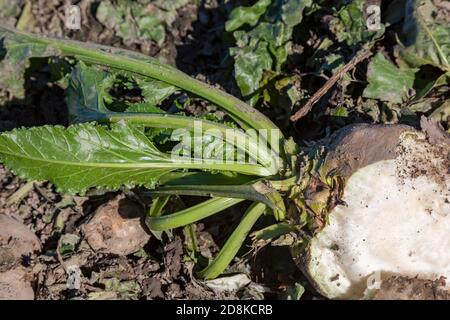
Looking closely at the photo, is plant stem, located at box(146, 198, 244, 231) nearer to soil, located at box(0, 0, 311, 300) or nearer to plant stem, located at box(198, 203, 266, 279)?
plant stem, located at box(198, 203, 266, 279)

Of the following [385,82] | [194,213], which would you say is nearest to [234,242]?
[194,213]

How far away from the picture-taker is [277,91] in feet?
12.3

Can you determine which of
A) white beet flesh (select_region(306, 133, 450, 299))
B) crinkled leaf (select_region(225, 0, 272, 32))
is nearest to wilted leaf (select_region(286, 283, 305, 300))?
white beet flesh (select_region(306, 133, 450, 299))

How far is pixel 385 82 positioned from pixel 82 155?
1.74 meters

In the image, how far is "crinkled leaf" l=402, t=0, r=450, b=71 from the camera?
3.47 m

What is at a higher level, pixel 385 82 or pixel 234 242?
pixel 385 82

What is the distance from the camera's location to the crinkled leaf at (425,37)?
3.47 metres

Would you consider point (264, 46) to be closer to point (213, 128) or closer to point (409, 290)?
point (213, 128)

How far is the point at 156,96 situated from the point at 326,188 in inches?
44.2

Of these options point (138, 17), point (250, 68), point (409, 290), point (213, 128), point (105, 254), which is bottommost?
point (409, 290)

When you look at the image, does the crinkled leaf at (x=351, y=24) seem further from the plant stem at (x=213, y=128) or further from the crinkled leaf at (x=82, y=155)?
the crinkled leaf at (x=82, y=155)

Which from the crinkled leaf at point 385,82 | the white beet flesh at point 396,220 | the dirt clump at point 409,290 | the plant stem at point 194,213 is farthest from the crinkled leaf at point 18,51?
the dirt clump at point 409,290

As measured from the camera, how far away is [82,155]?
3049 millimetres
